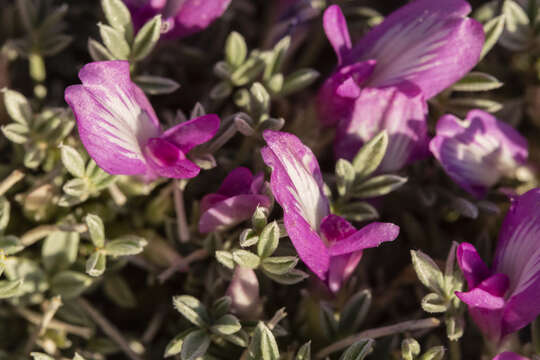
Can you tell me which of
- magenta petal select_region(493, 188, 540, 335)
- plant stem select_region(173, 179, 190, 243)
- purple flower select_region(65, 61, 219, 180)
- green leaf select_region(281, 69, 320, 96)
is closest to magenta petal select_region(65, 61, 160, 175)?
purple flower select_region(65, 61, 219, 180)

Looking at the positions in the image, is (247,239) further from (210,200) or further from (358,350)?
(358,350)

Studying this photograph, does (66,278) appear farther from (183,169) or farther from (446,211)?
(446,211)

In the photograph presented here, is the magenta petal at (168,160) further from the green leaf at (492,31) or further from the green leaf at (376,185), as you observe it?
the green leaf at (492,31)

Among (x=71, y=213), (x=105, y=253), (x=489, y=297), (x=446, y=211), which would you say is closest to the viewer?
(x=489, y=297)

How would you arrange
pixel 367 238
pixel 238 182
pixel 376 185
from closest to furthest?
pixel 367 238
pixel 238 182
pixel 376 185

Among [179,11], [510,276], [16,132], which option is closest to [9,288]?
[16,132]

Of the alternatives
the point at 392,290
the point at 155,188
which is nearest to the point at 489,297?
the point at 392,290
